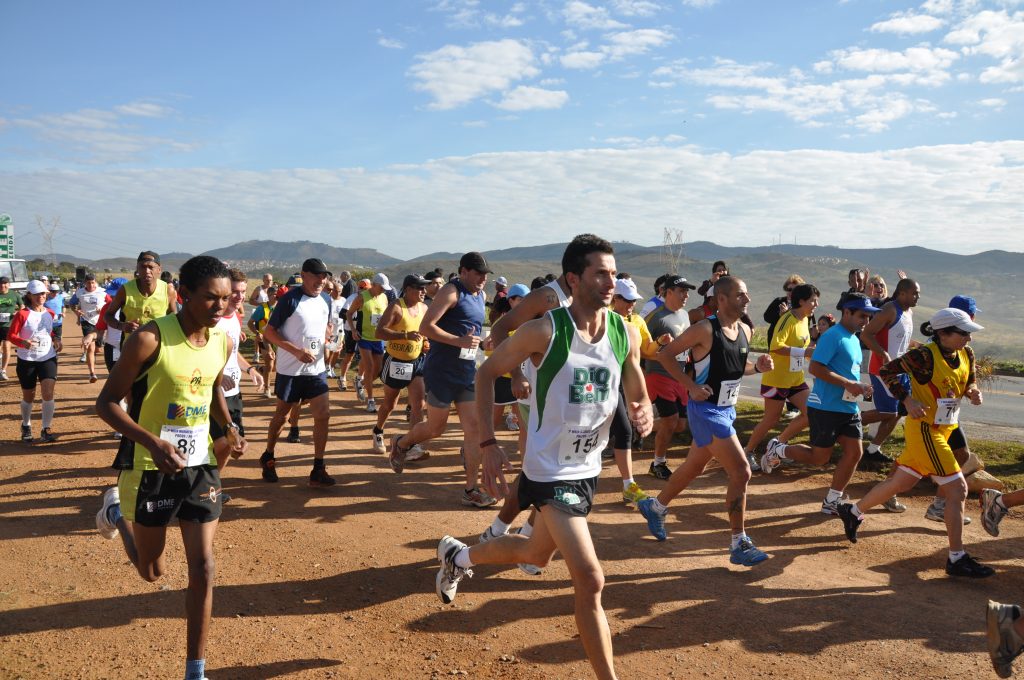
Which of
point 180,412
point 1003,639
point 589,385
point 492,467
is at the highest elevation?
point 589,385

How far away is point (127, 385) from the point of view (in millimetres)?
3678

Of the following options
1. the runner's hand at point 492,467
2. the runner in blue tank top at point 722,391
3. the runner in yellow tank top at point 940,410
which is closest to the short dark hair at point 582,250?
the runner's hand at point 492,467

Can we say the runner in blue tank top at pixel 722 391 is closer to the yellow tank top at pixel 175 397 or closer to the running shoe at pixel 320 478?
the yellow tank top at pixel 175 397

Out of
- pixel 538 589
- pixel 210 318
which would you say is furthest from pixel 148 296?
pixel 538 589

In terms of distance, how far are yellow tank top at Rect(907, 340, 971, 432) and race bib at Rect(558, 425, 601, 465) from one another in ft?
11.1

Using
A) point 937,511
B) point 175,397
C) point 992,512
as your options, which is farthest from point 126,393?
point 937,511

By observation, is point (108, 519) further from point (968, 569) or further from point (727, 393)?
point (968, 569)

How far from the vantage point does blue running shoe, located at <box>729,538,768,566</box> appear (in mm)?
5531

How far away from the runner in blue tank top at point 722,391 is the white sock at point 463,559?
214cm

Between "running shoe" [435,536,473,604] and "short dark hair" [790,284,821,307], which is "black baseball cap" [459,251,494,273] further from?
"short dark hair" [790,284,821,307]

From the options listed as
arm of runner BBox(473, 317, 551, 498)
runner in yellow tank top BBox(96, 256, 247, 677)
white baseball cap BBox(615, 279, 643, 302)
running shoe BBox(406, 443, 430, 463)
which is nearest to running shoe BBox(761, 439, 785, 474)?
white baseball cap BBox(615, 279, 643, 302)

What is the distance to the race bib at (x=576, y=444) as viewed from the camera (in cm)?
369

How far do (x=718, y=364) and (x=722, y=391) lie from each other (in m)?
0.22

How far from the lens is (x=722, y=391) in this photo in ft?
18.9
